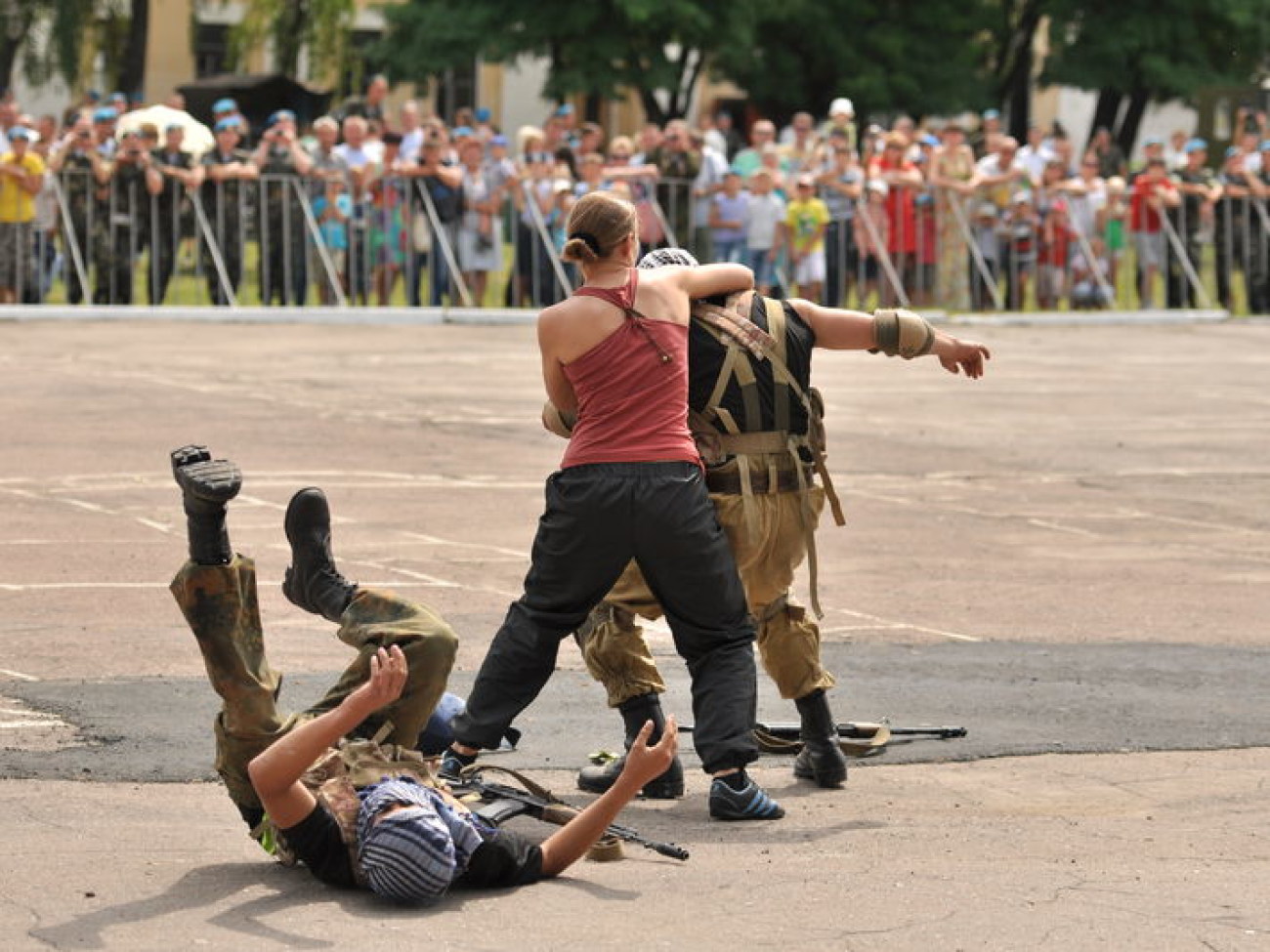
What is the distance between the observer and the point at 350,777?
6586 millimetres

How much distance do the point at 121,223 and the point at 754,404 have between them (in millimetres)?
16868

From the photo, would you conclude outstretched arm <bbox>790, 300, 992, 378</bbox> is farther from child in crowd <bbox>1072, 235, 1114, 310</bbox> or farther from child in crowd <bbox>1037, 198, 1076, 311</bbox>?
child in crowd <bbox>1072, 235, 1114, 310</bbox>

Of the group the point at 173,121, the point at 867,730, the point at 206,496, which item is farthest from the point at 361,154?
the point at 206,496

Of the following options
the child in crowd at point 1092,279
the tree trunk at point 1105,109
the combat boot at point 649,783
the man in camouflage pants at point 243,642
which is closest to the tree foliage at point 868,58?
the tree trunk at point 1105,109

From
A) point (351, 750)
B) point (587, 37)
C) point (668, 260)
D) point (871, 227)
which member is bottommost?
point (351, 750)

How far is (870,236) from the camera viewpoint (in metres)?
25.4

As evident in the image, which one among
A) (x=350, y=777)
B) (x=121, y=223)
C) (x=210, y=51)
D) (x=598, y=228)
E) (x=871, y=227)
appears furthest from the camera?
(x=210, y=51)

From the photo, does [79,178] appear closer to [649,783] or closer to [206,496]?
[649,783]

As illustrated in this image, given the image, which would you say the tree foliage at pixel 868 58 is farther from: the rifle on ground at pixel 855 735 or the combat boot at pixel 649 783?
the combat boot at pixel 649 783

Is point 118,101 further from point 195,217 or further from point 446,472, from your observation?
point 446,472

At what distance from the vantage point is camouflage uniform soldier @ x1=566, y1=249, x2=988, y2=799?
25.7 ft

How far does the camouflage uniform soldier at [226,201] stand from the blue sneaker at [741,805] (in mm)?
17015

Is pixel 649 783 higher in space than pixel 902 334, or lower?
lower

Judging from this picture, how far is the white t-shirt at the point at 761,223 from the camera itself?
2488 cm
